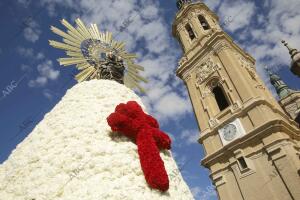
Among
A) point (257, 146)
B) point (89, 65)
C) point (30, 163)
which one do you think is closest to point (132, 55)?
point (89, 65)

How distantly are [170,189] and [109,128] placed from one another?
3.05 feet

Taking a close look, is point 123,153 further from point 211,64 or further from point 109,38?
point 211,64

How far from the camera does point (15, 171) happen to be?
9.10 ft

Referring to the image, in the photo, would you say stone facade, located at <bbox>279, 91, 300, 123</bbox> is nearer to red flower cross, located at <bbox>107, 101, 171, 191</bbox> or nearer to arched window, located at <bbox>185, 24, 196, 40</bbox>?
arched window, located at <bbox>185, 24, 196, 40</bbox>

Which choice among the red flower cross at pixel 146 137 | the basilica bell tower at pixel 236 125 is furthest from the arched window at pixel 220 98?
the red flower cross at pixel 146 137

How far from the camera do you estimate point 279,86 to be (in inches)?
1196

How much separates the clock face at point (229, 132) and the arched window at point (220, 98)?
1.97 meters

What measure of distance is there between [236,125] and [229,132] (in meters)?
0.55

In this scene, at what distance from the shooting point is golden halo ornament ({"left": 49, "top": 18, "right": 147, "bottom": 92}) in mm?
4715

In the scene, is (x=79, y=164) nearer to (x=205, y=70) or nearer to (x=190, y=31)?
(x=205, y=70)

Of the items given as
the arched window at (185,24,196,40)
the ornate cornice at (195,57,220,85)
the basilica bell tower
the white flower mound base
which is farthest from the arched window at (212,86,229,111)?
the white flower mound base

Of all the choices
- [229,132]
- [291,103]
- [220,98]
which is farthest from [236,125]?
[291,103]

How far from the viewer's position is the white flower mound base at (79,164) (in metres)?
2.32

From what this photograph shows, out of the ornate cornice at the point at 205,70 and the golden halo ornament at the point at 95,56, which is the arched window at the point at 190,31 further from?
the golden halo ornament at the point at 95,56
